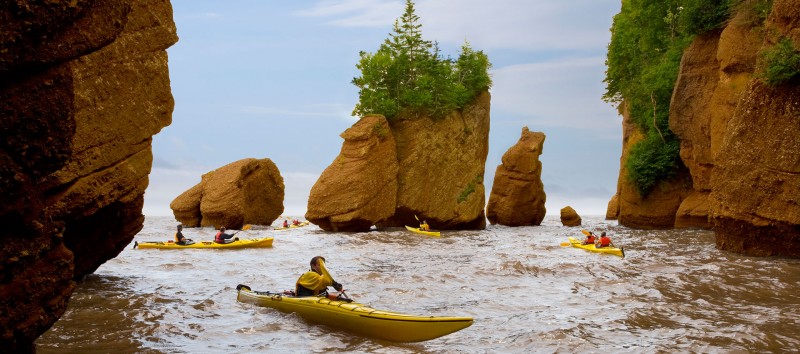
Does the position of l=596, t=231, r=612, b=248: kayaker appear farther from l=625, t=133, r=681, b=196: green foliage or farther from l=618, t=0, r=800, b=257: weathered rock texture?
l=625, t=133, r=681, b=196: green foliage

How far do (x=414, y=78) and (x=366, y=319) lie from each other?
33.6m

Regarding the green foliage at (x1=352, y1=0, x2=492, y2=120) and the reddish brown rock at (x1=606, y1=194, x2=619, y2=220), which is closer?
the green foliage at (x1=352, y1=0, x2=492, y2=120)

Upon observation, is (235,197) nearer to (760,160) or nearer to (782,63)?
(760,160)

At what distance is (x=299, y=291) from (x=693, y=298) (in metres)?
7.96

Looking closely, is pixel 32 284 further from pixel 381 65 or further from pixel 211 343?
pixel 381 65

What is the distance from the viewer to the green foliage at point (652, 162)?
3534 centimetres

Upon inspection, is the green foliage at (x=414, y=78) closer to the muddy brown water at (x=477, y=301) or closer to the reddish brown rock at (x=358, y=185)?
the reddish brown rock at (x=358, y=185)

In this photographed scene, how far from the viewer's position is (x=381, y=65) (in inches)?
1660

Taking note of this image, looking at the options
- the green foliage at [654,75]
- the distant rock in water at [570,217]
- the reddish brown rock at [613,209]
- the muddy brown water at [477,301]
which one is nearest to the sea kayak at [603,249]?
the muddy brown water at [477,301]

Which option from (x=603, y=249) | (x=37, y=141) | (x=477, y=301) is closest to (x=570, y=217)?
(x=603, y=249)

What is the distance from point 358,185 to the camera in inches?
1387

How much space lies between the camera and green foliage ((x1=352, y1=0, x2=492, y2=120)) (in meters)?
41.2

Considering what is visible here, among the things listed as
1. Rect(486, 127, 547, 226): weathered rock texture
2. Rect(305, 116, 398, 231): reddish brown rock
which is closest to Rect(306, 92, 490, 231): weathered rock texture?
Rect(305, 116, 398, 231): reddish brown rock

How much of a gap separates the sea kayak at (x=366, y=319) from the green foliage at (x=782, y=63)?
13687 millimetres
